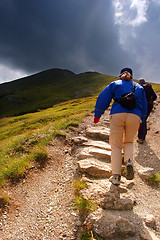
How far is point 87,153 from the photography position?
7.03 metres

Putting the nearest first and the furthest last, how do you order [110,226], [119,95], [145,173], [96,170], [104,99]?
1. [110,226]
2. [119,95]
3. [104,99]
4. [96,170]
5. [145,173]

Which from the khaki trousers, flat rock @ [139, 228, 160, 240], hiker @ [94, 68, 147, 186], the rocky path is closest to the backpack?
hiker @ [94, 68, 147, 186]

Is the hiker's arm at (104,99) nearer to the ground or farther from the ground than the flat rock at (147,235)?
farther from the ground

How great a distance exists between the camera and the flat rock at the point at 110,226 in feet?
11.1

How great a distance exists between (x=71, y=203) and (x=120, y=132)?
104 inches

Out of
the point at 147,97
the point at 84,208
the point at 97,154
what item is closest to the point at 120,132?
the point at 84,208

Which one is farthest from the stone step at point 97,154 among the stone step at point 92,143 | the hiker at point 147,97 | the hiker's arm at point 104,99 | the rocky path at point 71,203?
the hiker at point 147,97

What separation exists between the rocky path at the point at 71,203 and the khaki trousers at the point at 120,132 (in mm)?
825

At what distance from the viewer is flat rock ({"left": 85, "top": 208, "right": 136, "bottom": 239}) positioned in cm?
339

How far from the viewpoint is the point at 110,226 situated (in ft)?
11.4

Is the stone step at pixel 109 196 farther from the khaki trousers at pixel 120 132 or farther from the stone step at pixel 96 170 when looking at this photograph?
the stone step at pixel 96 170

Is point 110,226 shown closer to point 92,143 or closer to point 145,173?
point 145,173

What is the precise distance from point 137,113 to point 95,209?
3.03 metres

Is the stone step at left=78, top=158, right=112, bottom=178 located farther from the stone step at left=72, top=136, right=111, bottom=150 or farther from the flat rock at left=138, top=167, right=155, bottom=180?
the stone step at left=72, top=136, right=111, bottom=150
